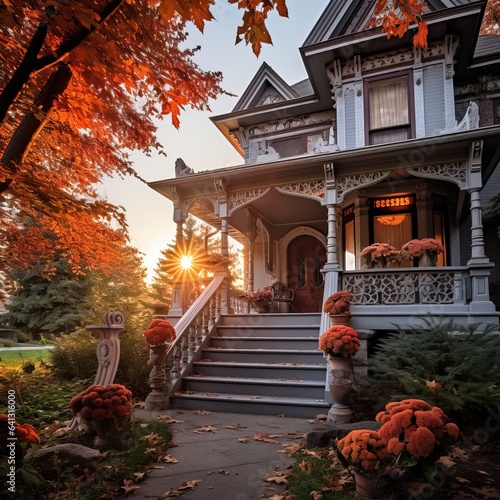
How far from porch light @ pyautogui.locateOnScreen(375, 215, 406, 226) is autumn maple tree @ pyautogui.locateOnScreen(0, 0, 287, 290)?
6.32 m

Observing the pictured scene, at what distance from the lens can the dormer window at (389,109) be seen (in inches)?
418

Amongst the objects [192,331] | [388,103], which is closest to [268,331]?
[192,331]

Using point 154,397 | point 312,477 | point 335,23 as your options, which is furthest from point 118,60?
point 335,23

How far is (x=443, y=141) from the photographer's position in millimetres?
7941

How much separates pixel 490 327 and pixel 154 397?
532cm

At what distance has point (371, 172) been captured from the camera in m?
8.90

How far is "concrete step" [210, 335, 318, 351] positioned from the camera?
298 inches

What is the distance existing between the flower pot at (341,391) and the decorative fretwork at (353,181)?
Result: 4707 mm

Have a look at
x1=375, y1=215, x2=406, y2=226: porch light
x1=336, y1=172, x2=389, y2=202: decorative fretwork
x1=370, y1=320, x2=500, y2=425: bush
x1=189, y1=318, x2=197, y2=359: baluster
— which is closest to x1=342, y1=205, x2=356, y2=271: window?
x1=375, y1=215, x2=406, y2=226: porch light

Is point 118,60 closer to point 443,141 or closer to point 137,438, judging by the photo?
point 137,438

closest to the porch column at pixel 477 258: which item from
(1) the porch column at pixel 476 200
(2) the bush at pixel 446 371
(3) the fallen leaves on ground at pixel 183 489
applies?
(1) the porch column at pixel 476 200

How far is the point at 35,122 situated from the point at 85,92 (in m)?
0.63

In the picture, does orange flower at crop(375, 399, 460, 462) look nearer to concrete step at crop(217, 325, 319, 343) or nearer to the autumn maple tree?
the autumn maple tree

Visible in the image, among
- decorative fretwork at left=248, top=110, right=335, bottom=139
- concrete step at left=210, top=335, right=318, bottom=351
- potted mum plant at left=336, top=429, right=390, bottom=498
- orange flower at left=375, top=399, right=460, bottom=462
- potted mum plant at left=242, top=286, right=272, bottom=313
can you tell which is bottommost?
potted mum plant at left=336, top=429, right=390, bottom=498
